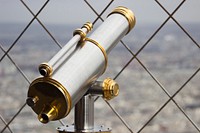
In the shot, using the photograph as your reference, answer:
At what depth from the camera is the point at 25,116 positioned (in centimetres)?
165

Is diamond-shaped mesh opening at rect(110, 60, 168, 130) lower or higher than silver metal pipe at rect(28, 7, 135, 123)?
lower

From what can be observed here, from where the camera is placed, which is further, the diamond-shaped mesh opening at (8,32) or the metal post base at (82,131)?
the diamond-shaped mesh opening at (8,32)

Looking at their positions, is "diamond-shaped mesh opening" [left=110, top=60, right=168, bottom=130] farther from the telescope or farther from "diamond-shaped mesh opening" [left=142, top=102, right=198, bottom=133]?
the telescope

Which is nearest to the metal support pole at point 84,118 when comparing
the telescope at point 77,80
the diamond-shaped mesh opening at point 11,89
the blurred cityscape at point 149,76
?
the telescope at point 77,80

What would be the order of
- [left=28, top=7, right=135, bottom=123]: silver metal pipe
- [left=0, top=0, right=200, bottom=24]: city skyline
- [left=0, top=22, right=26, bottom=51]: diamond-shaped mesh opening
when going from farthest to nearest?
[left=0, top=22, right=26, bottom=51]: diamond-shaped mesh opening → [left=0, top=0, right=200, bottom=24]: city skyline → [left=28, top=7, right=135, bottom=123]: silver metal pipe

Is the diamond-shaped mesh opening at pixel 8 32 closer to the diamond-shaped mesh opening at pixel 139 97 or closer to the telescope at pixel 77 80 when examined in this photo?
the diamond-shaped mesh opening at pixel 139 97

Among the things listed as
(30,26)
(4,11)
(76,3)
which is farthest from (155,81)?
(4,11)

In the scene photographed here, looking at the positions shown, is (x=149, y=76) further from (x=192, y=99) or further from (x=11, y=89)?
(x=11, y=89)

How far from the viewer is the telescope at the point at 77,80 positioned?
94 centimetres

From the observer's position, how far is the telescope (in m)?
0.94

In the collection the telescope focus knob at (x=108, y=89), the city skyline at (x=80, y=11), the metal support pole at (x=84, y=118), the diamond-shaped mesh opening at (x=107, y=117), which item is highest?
the city skyline at (x=80, y=11)

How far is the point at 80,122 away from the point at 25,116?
2.06ft

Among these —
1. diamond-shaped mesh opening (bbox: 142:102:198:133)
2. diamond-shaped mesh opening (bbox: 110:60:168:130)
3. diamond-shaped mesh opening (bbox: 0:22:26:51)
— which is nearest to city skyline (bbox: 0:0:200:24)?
diamond-shaped mesh opening (bbox: 0:22:26:51)

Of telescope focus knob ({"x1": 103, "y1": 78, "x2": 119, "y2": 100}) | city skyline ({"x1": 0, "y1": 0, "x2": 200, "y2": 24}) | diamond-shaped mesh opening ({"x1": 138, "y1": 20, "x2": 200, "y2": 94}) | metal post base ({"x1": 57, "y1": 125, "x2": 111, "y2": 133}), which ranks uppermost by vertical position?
city skyline ({"x1": 0, "y1": 0, "x2": 200, "y2": 24})
